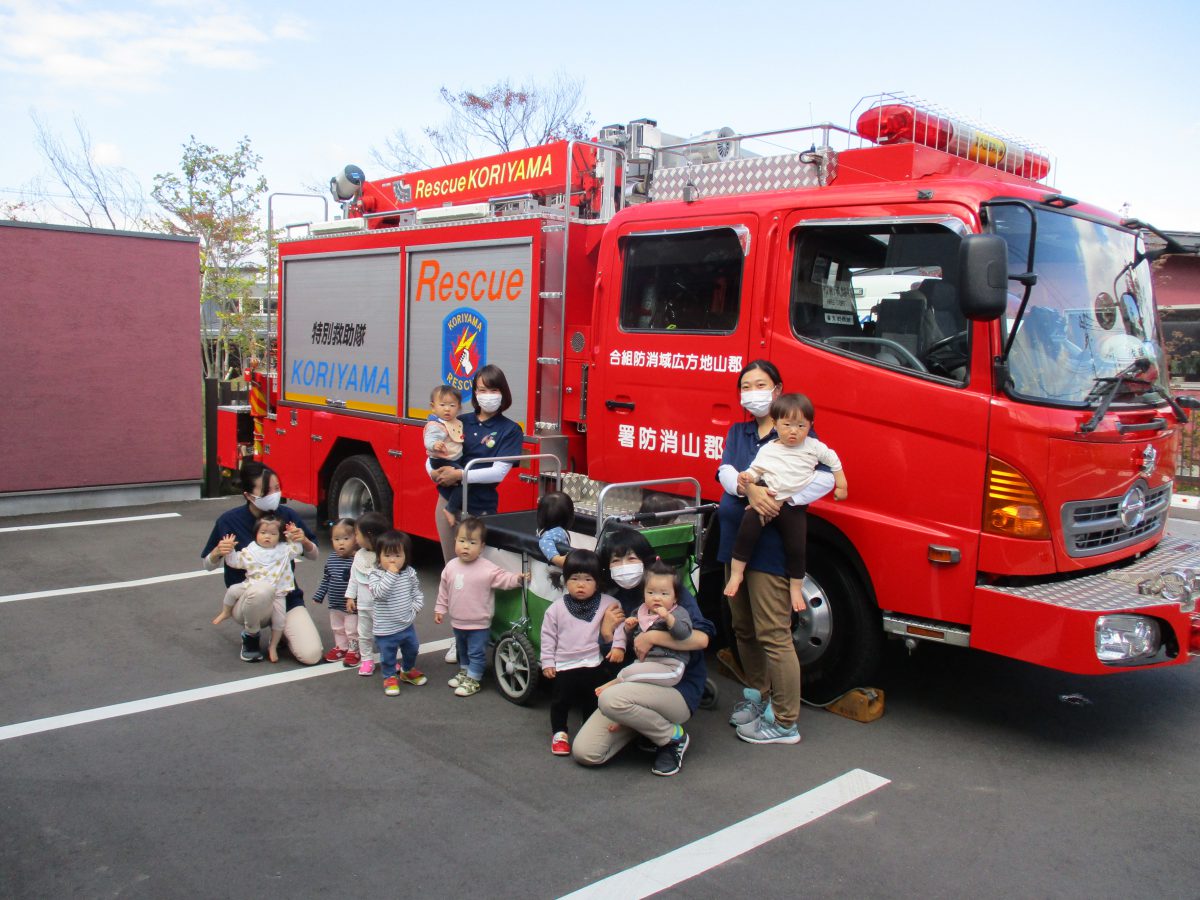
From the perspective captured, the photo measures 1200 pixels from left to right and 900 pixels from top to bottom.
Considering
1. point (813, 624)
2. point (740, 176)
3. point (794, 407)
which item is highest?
point (740, 176)

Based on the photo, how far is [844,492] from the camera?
477 cm

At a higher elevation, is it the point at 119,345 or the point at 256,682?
the point at 119,345

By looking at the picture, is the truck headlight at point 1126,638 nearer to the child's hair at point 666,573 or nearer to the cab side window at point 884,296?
the cab side window at point 884,296

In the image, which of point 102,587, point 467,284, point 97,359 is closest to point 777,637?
point 467,284

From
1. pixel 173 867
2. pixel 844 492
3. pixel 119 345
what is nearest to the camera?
pixel 173 867

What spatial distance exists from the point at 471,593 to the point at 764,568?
1634 mm

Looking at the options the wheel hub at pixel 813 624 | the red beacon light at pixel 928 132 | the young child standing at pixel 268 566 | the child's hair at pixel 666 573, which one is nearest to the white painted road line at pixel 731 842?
the wheel hub at pixel 813 624

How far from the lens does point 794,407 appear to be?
186 inches

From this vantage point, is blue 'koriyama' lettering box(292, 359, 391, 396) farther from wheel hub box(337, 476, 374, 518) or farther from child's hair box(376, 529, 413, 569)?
child's hair box(376, 529, 413, 569)

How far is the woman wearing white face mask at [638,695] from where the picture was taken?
176 inches

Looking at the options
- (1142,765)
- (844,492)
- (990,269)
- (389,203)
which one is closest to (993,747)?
(1142,765)

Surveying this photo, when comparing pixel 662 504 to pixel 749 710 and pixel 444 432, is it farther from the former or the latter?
pixel 444 432

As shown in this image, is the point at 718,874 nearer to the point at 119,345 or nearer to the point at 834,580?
the point at 834,580

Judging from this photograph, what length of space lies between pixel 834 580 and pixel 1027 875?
1.83 meters
